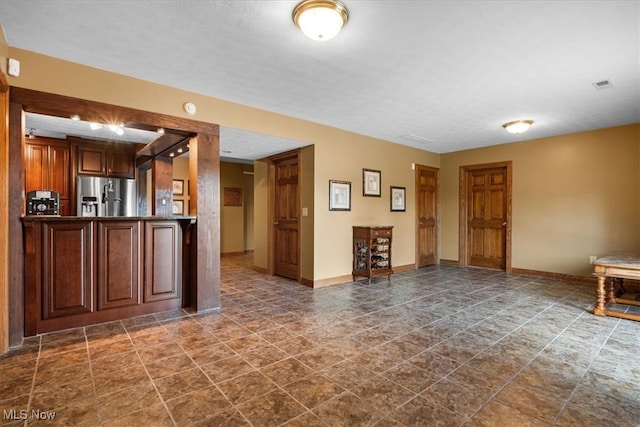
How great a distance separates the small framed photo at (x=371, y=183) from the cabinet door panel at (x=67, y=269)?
3.93 metres

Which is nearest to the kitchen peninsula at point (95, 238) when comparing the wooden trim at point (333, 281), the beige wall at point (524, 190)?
the beige wall at point (524, 190)

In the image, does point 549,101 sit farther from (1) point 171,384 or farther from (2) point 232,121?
(1) point 171,384

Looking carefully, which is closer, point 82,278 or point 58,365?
point 58,365

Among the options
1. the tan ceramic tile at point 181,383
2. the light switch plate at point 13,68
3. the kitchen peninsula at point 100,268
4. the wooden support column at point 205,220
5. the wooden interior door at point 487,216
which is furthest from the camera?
the wooden interior door at point 487,216

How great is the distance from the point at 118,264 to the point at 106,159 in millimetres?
2657

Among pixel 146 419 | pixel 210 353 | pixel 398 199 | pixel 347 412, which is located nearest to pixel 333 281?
pixel 398 199

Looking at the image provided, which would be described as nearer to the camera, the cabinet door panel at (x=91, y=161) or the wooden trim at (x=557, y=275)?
the cabinet door panel at (x=91, y=161)

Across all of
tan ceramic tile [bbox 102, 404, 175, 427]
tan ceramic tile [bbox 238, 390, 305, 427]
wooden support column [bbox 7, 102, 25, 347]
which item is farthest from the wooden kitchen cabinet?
tan ceramic tile [bbox 238, 390, 305, 427]

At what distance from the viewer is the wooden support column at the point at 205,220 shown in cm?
348

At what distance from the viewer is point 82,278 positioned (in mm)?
2979

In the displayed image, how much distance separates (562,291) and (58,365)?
5.88m

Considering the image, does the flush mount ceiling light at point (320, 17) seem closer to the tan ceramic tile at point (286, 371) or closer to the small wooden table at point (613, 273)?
the tan ceramic tile at point (286, 371)

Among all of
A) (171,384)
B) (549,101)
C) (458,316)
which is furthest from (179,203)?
(549,101)

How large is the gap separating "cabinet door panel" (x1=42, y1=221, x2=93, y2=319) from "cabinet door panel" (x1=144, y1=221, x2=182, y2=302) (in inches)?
20.3
